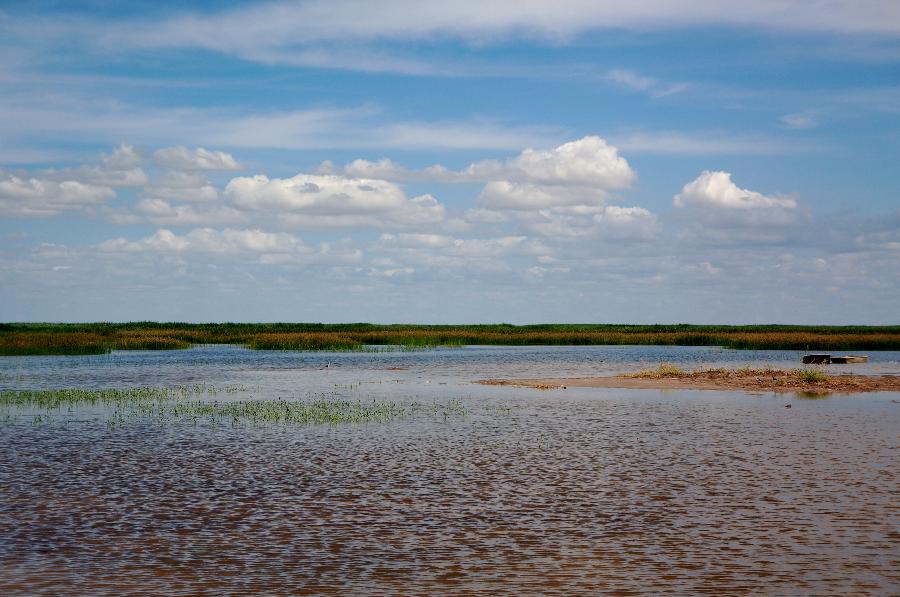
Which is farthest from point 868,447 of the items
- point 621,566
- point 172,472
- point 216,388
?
point 216,388

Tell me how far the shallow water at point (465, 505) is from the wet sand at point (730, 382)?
10300 millimetres

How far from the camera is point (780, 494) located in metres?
17.8

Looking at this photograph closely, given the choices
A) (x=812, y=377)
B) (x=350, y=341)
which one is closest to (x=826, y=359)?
(x=812, y=377)

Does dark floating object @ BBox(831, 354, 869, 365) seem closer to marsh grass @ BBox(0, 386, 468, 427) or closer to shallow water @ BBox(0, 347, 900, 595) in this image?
shallow water @ BBox(0, 347, 900, 595)

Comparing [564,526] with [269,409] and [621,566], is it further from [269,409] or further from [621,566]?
[269,409]

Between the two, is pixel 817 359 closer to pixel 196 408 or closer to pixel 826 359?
pixel 826 359

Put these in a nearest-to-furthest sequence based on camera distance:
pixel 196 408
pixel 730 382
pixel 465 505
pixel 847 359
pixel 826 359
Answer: pixel 465 505
pixel 196 408
pixel 730 382
pixel 826 359
pixel 847 359

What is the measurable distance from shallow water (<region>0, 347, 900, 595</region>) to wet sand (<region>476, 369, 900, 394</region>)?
33.8ft

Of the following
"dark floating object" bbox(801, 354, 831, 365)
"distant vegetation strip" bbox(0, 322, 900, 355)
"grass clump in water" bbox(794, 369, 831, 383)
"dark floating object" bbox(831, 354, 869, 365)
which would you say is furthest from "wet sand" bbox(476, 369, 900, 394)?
"distant vegetation strip" bbox(0, 322, 900, 355)

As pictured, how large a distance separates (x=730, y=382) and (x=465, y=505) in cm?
3161

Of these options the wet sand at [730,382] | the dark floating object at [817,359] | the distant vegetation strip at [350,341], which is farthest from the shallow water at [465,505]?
the distant vegetation strip at [350,341]

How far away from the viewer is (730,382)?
45.1 meters

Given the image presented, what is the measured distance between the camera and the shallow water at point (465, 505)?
12352 mm

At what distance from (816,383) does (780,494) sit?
28402mm
